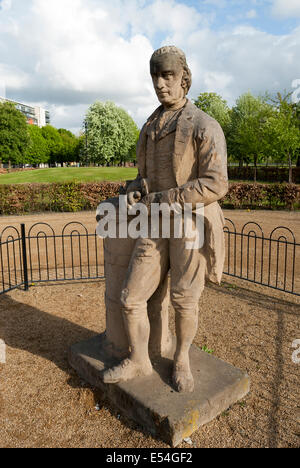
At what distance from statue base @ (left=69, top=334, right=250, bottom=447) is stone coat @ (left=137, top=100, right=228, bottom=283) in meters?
1.04

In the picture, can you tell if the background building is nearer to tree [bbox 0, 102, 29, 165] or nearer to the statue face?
tree [bbox 0, 102, 29, 165]

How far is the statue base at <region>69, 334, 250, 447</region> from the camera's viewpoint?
2.91 m

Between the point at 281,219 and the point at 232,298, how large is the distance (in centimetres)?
829

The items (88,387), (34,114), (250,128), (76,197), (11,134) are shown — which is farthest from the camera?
(34,114)

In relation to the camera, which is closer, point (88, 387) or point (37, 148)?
point (88, 387)

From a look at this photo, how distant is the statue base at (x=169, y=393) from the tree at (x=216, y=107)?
40474 mm

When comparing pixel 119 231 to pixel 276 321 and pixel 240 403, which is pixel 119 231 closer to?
pixel 240 403

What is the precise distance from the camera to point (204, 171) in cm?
289

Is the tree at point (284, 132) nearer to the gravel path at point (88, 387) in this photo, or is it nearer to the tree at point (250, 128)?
the tree at point (250, 128)

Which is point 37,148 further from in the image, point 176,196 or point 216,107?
point 176,196

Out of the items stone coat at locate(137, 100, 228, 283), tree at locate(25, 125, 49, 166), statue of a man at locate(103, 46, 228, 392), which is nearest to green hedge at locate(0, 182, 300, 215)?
statue of a man at locate(103, 46, 228, 392)

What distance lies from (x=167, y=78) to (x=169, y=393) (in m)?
2.78

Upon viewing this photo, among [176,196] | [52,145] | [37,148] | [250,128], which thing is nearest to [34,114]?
[52,145]
